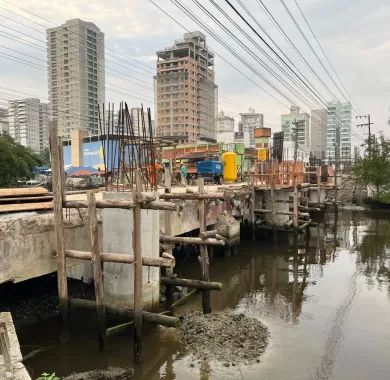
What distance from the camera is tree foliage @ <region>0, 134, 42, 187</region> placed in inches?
982

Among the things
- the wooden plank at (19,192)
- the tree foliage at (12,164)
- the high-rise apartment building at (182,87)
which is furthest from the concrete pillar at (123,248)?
the high-rise apartment building at (182,87)

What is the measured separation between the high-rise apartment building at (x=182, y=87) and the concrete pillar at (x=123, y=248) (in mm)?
85126

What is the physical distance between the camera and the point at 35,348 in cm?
942

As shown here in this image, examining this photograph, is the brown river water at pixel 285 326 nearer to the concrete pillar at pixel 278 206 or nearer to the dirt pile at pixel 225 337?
the dirt pile at pixel 225 337

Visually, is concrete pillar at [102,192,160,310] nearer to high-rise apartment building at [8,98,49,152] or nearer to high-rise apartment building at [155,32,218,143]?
high-rise apartment building at [8,98,49,152]

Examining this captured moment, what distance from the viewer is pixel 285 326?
11148 mm

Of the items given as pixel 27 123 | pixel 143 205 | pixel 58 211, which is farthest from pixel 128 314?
pixel 27 123

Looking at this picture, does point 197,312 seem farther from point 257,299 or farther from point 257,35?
point 257,35

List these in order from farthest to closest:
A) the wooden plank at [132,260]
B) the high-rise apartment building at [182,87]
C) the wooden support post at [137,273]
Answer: the high-rise apartment building at [182,87]
the wooden plank at [132,260]
the wooden support post at [137,273]

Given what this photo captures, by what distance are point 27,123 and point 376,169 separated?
2022 inches

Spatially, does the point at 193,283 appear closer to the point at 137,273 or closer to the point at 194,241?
the point at 194,241

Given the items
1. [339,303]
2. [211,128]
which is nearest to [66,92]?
[339,303]

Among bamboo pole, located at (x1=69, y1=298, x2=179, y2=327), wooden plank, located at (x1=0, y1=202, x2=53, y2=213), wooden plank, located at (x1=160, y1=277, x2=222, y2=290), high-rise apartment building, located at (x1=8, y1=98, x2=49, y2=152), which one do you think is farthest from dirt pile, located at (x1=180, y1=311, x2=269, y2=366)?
high-rise apartment building, located at (x1=8, y1=98, x2=49, y2=152)

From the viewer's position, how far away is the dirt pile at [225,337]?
904 centimetres
